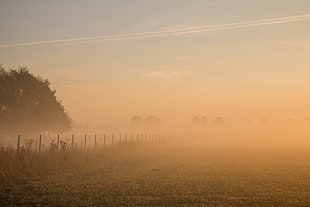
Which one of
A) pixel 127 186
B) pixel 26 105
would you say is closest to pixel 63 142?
pixel 127 186

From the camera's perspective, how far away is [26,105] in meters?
36.7

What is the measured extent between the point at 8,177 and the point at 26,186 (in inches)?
70.1

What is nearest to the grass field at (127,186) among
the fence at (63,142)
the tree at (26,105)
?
the fence at (63,142)

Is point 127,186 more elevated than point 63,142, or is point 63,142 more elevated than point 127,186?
point 63,142

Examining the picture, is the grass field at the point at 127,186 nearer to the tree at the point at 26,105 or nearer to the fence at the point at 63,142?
the fence at the point at 63,142

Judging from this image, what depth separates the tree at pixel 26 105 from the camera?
114 ft

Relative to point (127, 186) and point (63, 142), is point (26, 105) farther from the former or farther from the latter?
point (127, 186)

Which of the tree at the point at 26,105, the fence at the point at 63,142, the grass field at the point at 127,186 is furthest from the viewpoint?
the tree at the point at 26,105

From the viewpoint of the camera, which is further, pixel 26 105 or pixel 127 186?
pixel 26 105

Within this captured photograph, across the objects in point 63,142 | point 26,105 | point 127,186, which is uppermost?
point 26,105

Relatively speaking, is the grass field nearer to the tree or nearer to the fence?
the fence

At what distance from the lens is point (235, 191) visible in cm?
1299

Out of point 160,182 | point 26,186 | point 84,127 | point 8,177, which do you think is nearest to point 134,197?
point 160,182

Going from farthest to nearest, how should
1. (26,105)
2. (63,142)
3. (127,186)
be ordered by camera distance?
(26,105)
(63,142)
(127,186)
